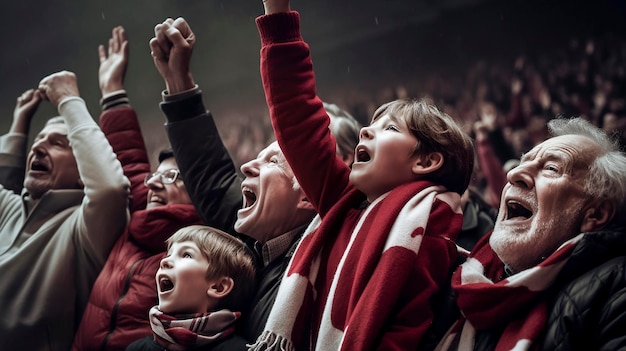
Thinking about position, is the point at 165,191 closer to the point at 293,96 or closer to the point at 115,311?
the point at 115,311

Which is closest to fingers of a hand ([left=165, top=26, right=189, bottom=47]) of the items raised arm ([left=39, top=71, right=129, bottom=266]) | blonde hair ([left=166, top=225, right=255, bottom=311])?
raised arm ([left=39, top=71, right=129, bottom=266])

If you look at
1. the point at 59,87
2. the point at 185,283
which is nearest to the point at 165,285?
the point at 185,283

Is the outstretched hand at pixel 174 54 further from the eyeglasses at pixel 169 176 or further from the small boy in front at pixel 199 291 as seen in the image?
the small boy in front at pixel 199 291

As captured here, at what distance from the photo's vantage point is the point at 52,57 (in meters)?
4.31

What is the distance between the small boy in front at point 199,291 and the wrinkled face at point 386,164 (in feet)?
1.70

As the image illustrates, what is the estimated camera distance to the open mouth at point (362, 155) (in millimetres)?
2111

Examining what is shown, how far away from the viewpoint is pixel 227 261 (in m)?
2.31

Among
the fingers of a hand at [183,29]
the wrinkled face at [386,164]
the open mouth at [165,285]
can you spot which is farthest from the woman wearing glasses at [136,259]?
the wrinkled face at [386,164]

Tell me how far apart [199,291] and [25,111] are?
1.94 m

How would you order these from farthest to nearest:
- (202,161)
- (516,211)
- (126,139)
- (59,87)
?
(59,87), (126,139), (202,161), (516,211)

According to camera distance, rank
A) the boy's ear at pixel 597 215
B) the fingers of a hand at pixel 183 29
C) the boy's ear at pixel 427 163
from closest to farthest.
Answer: the boy's ear at pixel 597 215, the boy's ear at pixel 427 163, the fingers of a hand at pixel 183 29

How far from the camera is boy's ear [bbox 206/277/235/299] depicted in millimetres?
2266

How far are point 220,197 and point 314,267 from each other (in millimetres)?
680

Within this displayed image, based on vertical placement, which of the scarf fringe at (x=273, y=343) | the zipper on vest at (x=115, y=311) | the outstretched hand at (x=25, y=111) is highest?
the outstretched hand at (x=25, y=111)
